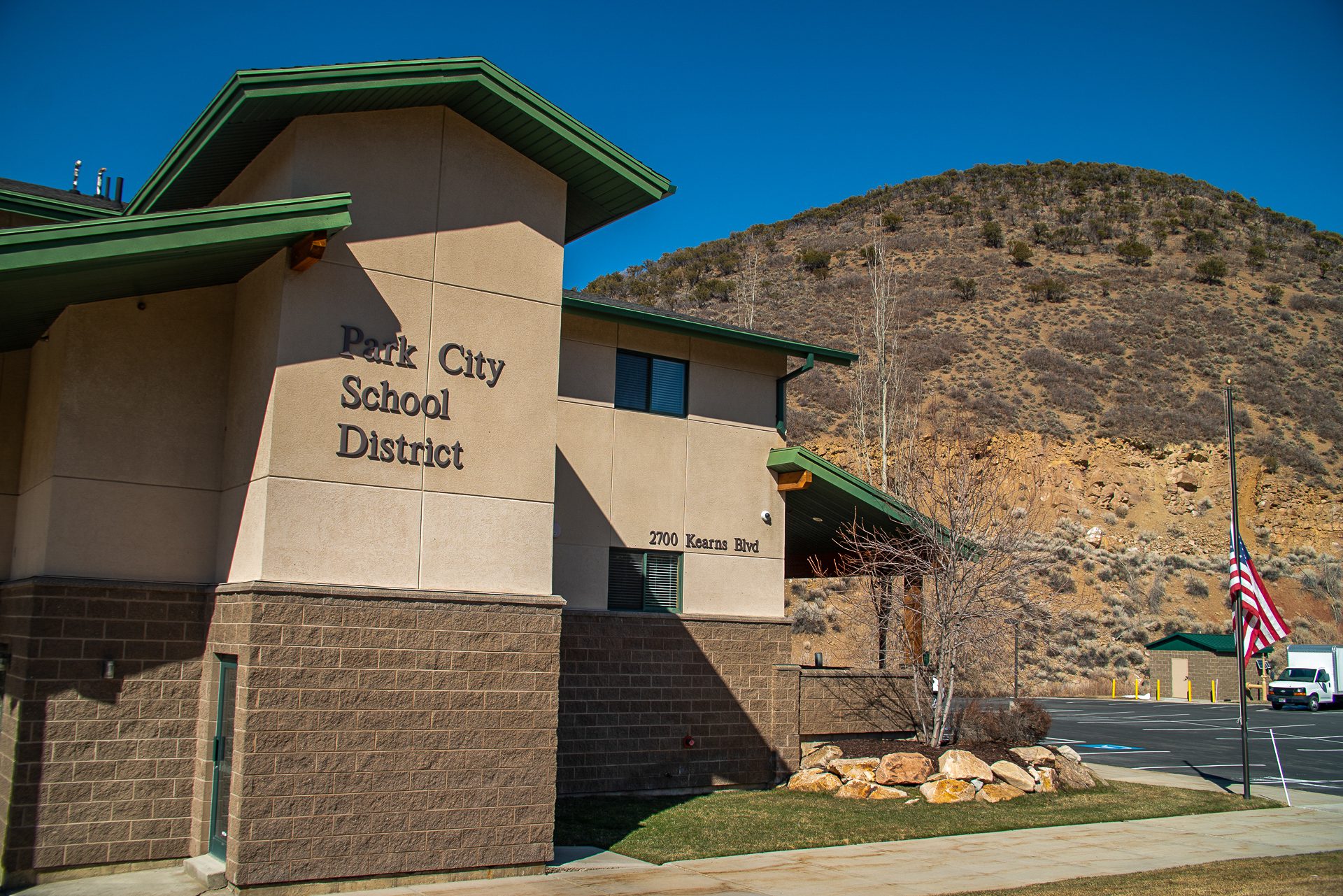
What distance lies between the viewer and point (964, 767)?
17188 mm

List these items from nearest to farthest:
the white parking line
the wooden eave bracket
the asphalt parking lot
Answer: the wooden eave bracket < the white parking line < the asphalt parking lot

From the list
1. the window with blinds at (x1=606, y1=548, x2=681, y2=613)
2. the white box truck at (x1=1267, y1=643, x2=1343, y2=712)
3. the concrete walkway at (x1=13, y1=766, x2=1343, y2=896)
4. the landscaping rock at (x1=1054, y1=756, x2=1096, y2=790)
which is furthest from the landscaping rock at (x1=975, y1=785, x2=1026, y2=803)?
the white box truck at (x1=1267, y1=643, x2=1343, y2=712)

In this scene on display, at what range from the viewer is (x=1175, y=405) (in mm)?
60406

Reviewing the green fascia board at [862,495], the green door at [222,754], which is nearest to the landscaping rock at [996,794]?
the green fascia board at [862,495]

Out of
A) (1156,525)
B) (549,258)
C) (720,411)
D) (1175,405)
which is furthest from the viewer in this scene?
(1175,405)

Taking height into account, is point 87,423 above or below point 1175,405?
below

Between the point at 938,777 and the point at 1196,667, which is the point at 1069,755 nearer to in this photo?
the point at 938,777

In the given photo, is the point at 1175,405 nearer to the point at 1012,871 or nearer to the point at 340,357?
the point at 1012,871

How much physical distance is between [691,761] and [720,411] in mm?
5739

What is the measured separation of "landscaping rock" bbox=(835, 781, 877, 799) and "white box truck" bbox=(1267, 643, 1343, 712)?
36.6 metres

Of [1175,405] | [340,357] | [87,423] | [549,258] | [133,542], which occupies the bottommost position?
[133,542]

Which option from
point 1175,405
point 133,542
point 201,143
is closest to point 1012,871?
point 133,542

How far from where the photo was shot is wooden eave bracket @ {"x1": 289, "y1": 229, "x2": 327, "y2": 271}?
1066 cm

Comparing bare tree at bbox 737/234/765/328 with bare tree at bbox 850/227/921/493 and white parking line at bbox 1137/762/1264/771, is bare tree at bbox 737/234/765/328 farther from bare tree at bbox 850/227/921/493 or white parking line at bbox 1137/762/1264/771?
white parking line at bbox 1137/762/1264/771
